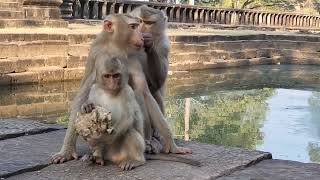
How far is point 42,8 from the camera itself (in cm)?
1373

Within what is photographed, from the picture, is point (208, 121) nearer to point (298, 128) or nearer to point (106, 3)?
point (298, 128)

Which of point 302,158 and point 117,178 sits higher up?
point 117,178

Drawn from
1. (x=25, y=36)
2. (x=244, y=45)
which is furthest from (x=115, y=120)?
(x=244, y=45)

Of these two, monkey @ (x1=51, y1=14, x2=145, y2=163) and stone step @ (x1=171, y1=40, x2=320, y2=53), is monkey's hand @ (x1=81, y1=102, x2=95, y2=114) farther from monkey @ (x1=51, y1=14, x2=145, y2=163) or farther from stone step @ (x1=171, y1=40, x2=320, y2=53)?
stone step @ (x1=171, y1=40, x2=320, y2=53)

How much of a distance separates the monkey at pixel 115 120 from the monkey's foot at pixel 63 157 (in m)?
0.24

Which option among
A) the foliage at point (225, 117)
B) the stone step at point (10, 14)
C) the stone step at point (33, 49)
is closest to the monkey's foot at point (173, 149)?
the foliage at point (225, 117)

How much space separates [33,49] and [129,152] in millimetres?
7007

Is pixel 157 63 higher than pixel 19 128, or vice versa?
pixel 157 63

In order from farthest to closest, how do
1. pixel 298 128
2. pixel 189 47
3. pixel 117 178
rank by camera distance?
pixel 189 47 < pixel 298 128 < pixel 117 178

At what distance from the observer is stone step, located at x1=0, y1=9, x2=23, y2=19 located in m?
12.8

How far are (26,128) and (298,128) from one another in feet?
13.1

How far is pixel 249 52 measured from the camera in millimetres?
18078

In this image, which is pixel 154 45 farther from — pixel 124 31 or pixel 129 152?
pixel 129 152

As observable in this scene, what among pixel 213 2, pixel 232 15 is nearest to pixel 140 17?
pixel 232 15
